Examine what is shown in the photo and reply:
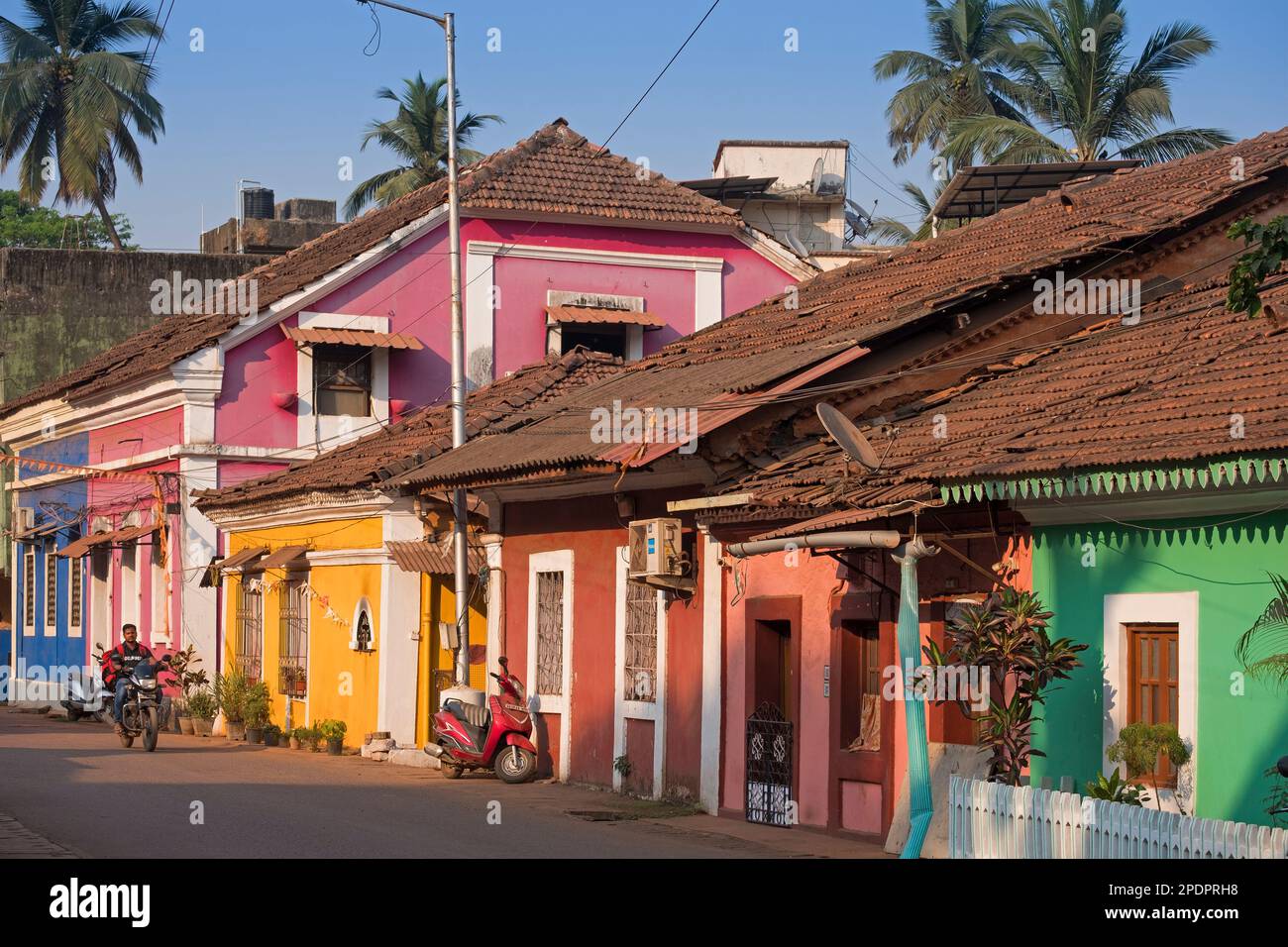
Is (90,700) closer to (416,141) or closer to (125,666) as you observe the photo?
(125,666)

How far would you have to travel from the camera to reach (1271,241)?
1038 centimetres

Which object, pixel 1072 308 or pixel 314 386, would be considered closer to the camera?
pixel 1072 308

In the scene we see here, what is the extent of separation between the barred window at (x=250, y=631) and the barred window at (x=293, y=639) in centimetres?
89

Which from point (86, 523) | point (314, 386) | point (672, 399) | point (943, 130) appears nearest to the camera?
point (672, 399)

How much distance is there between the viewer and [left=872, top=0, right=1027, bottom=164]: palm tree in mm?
42156

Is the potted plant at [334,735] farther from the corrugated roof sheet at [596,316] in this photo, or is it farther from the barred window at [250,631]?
the corrugated roof sheet at [596,316]

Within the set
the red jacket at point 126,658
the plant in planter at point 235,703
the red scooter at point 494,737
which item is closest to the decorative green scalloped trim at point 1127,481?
the red scooter at point 494,737

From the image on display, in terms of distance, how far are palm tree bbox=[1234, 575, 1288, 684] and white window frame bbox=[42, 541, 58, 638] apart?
28.9 meters

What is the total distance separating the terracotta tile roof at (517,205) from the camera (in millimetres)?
28625

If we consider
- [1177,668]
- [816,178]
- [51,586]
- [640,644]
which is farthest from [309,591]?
[816,178]

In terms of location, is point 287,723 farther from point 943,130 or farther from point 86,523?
point 943,130
